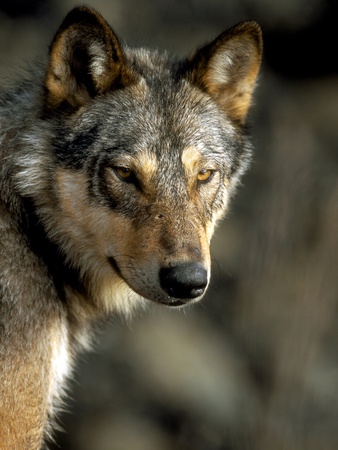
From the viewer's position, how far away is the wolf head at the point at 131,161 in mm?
4023

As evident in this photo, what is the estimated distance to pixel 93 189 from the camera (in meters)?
4.22

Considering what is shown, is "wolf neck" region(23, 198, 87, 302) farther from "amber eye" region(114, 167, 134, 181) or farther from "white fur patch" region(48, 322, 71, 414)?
"amber eye" region(114, 167, 134, 181)

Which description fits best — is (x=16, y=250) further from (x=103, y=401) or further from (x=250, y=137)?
(x=103, y=401)

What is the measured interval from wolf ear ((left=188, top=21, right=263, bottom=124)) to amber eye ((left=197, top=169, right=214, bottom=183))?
1.66 ft

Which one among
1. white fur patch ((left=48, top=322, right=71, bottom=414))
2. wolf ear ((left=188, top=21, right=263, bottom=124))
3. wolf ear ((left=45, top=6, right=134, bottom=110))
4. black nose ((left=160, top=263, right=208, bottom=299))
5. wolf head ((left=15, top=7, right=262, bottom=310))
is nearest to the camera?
black nose ((left=160, top=263, right=208, bottom=299))

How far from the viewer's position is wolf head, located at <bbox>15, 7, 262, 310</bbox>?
402 centimetres

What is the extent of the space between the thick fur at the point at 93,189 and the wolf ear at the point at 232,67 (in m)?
0.01

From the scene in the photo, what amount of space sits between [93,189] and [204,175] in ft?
1.84

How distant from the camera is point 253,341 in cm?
346

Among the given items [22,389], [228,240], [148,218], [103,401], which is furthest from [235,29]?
[103,401]

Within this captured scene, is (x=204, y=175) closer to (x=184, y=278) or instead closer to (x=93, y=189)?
(x=93, y=189)

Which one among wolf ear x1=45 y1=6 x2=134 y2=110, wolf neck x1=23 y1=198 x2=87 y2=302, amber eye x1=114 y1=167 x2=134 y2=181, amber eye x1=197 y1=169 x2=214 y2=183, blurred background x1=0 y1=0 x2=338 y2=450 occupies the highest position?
wolf ear x1=45 y1=6 x2=134 y2=110

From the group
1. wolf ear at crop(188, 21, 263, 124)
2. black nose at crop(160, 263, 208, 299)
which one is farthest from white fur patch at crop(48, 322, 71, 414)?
wolf ear at crop(188, 21, 263, 124)

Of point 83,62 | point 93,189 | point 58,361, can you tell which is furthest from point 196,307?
point 83,62
